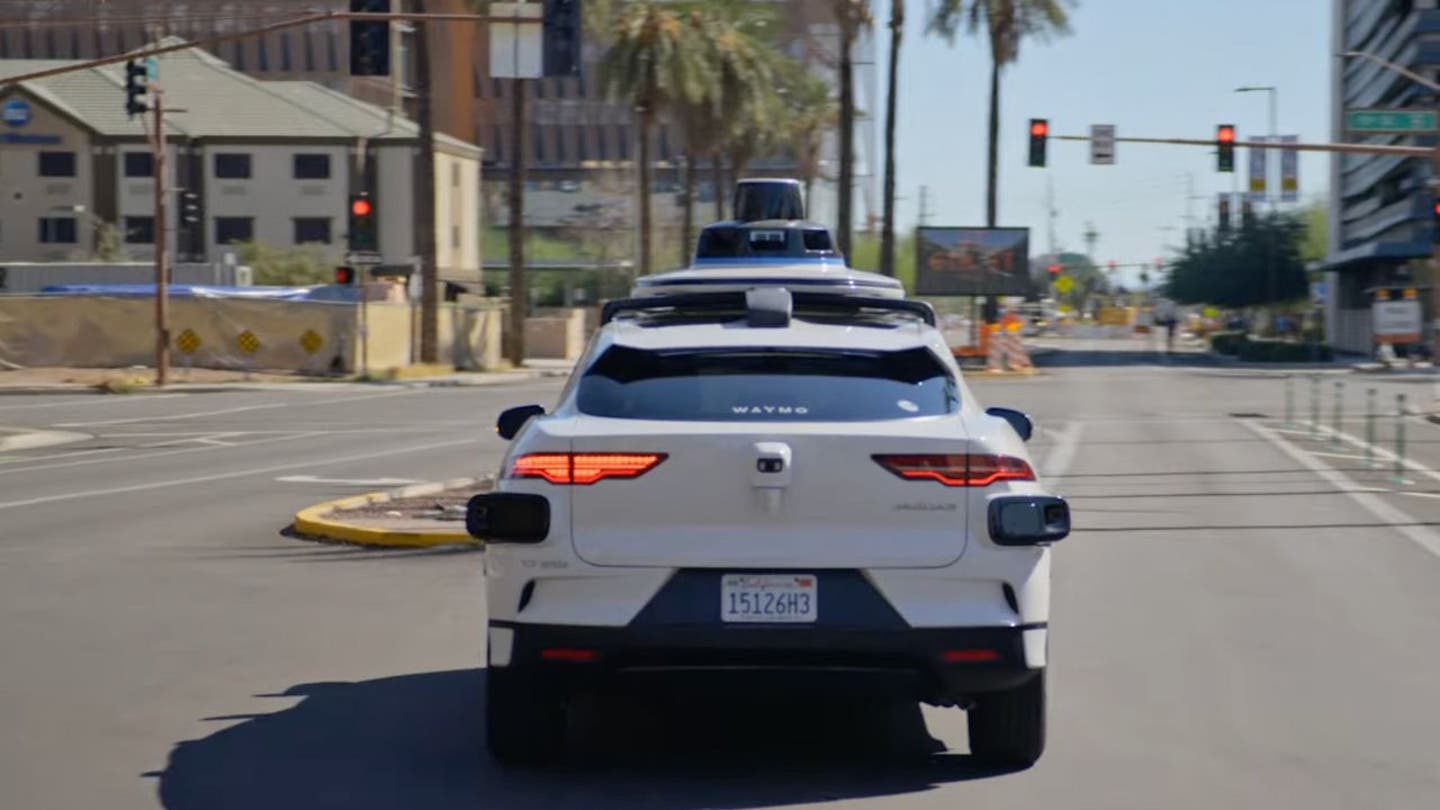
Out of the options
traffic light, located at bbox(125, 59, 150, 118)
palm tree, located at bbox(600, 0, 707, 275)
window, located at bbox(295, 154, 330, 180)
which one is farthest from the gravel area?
window, located at bbox(295, 154, 330, 180)

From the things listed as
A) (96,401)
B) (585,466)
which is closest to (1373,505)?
(585,466)

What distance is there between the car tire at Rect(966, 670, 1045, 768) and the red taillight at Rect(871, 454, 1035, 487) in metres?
0.81

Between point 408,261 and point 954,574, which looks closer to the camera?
point 954,574

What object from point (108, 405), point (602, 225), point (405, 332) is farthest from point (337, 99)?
point (108, 405)

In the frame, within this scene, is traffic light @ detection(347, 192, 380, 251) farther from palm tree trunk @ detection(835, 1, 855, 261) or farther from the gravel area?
the gravel area

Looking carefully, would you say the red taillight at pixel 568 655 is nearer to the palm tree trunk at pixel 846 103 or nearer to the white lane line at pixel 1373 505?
the white lane line at pixel 1373 505

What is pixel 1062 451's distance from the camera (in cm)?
2683

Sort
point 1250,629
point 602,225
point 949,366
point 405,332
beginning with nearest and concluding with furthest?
1. point 949,366
2. point 1250,629
3. point 405,332
4. point 602,225

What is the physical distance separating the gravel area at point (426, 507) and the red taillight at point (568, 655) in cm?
881

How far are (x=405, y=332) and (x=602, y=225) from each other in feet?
188

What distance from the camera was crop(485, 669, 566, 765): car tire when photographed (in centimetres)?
732

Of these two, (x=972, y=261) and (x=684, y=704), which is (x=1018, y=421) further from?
(x=972, y=261)

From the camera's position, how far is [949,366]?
7707 mm

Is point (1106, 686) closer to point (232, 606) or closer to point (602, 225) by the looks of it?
point (232, 606)
